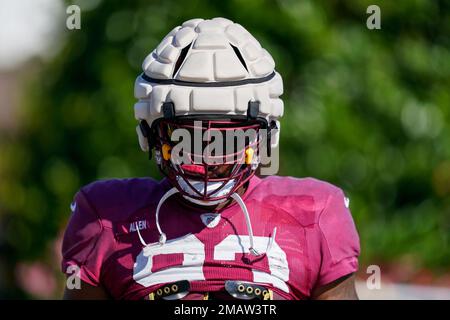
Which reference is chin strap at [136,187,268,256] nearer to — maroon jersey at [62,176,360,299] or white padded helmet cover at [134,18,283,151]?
maroon jersey at [62,176,360,299]

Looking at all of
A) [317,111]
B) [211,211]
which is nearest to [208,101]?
[211,211]

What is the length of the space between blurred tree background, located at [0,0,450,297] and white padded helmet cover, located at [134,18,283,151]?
3.35 m

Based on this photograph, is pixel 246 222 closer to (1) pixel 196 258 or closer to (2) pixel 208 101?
(1) pixel 196 258

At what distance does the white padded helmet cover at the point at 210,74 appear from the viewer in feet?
11.2

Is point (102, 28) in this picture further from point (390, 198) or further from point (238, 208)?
point (238, 208)

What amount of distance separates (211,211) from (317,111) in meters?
3.50

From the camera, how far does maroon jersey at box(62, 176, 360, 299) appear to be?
351 centimetres

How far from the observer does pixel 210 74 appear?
344 cm

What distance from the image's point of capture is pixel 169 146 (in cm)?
348

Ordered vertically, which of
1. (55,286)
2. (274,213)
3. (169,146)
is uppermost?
(169,146)

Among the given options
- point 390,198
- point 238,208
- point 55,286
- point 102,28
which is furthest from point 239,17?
point 238,208

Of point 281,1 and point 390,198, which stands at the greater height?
point 281,1
